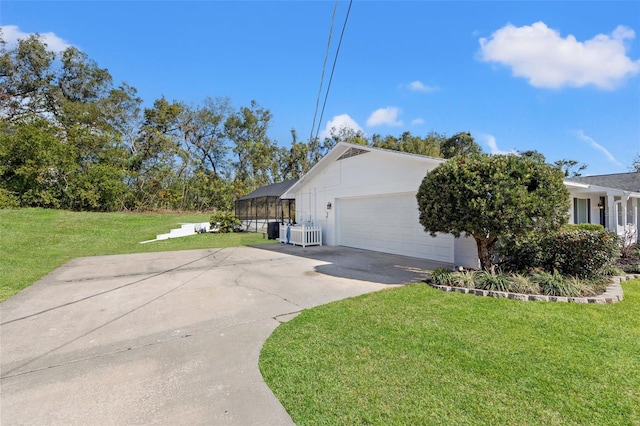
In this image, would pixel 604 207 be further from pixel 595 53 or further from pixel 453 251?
pixel 453 251

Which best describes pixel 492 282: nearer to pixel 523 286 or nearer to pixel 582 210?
pixel 523 286

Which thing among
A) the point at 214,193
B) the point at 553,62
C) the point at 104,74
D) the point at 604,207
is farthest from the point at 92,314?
the point at 104,74

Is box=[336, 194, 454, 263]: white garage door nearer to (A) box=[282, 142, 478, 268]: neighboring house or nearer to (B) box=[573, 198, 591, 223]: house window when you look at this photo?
(A) box=[282, 142, 478, 268]: neighboring house

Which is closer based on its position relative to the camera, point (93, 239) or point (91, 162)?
point (93, 239)

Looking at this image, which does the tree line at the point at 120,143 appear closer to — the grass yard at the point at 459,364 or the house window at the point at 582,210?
the house window at the point at 582,210

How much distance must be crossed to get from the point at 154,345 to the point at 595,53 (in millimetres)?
13445

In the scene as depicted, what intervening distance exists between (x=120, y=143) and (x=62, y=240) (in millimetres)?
15074

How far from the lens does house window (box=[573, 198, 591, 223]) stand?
11.5m

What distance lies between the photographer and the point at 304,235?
1307 cm

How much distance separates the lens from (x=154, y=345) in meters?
3.69

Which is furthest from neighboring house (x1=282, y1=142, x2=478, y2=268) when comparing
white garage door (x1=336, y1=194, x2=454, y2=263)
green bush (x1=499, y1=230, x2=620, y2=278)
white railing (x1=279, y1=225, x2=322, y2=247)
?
green bush (x1=499, y1=230, x2=620, y2=278)

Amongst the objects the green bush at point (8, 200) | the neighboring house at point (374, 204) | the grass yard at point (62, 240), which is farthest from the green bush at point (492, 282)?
the green bush at point (8, 200)

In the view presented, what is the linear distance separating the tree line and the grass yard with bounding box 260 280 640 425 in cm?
1613

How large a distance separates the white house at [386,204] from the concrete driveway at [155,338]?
1.15m
